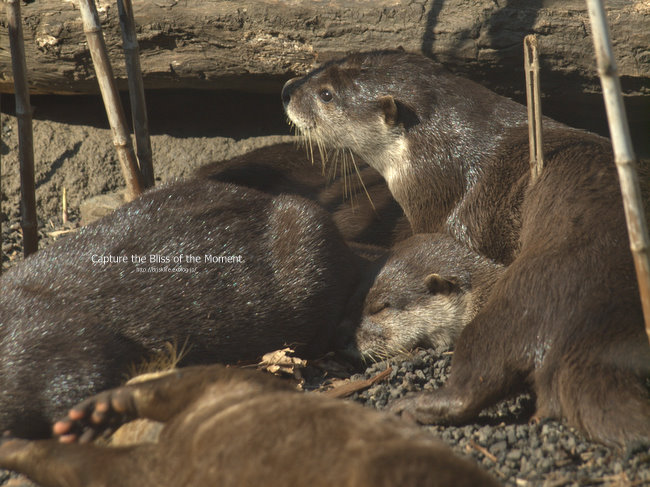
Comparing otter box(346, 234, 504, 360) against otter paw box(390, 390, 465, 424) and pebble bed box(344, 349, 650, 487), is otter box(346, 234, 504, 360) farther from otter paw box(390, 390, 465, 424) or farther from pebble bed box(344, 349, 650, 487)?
otter paw box(390, 390, 465, 424)

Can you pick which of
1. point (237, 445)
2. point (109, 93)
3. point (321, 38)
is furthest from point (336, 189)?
Result: point (237, 445)

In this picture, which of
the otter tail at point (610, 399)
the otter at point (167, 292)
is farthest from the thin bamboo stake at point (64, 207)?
the otter tail at point (610, 399)

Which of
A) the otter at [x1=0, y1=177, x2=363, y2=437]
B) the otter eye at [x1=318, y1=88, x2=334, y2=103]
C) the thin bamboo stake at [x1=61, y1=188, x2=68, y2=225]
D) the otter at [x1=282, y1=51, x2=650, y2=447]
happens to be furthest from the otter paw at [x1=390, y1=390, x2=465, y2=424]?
the thin bamboo stake at [x1=61, y1=188, x2=68, y2=225]

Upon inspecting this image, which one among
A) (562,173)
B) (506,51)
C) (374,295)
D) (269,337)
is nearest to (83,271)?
(269,337)

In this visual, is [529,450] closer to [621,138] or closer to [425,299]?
[621,138]

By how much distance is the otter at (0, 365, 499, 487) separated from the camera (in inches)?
55.2

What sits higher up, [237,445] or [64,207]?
[237,445]

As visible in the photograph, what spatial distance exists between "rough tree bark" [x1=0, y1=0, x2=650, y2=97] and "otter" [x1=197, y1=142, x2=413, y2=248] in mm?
525

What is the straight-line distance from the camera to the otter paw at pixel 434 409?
2545 millimetres

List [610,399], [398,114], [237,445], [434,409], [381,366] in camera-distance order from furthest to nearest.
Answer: [398,114], [381,366], [434,409], [610,399], [237,445]

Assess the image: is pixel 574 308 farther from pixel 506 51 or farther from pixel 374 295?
pixel 506 51

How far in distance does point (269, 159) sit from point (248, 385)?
234 centimetres

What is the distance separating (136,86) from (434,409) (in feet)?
6.58

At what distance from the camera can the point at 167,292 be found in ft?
9.12
